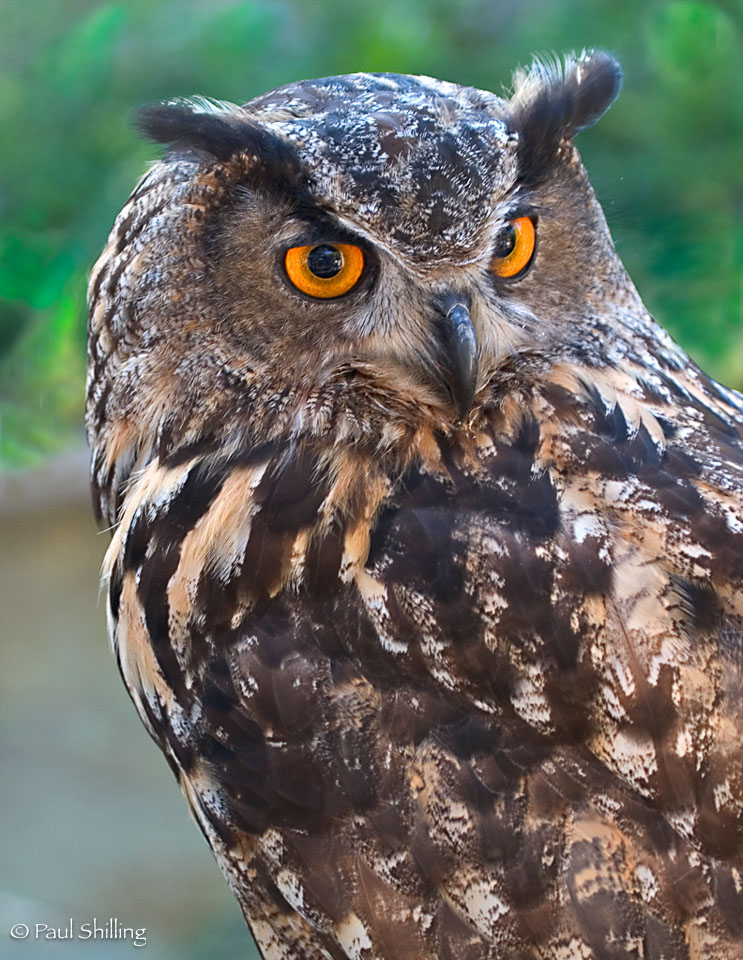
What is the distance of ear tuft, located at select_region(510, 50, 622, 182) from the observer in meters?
1.23

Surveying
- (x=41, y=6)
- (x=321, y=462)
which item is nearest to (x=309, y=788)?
(x=321, y=462)

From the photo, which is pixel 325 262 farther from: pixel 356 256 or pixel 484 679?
pixel 484 679

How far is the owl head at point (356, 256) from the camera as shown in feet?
3.70

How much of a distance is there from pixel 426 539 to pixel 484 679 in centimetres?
15

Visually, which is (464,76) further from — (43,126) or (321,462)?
(321,462)

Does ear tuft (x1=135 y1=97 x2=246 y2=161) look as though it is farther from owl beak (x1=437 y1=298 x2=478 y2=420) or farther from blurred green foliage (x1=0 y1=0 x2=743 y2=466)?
blurred green foliage (x1=0 y1=0 x2=743 y2=466)

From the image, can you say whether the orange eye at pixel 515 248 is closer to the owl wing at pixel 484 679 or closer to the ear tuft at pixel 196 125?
the owl wing at pixel 484 679

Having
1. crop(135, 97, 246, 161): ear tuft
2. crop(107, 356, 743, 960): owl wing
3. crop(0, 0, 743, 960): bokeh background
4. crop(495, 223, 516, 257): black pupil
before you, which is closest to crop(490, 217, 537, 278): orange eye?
crop(495, 223, 516, 257): black pupil

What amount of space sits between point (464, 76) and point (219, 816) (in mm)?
2137

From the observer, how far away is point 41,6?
302 centimetres

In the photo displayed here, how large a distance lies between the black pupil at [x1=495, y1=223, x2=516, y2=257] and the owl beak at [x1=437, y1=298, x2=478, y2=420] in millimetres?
72

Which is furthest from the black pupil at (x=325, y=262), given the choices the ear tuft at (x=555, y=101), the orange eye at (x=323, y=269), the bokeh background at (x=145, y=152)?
the bokeh background at (x=145, y=152)

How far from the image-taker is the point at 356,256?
1.17m

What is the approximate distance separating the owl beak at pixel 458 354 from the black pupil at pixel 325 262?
0.40 feet
